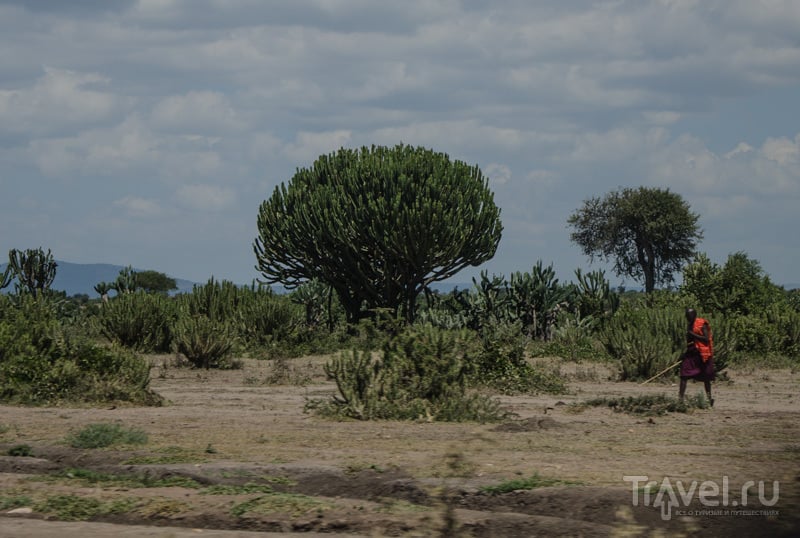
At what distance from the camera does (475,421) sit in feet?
39.6

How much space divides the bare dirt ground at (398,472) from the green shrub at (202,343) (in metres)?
6.28

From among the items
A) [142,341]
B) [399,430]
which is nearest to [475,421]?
[399,430]

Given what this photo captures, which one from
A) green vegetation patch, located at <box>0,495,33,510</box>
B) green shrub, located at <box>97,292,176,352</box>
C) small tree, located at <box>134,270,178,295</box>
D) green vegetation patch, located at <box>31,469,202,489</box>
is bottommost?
green vegetation patch, located at <box>0,495,33,510</box>

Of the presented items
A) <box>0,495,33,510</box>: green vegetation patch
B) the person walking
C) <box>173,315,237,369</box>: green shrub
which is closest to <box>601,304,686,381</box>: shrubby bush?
the person walking

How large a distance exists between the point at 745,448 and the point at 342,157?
768 inches

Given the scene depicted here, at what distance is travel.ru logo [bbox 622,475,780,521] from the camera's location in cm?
721

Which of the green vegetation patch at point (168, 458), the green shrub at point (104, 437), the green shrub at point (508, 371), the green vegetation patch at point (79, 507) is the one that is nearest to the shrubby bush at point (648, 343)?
the green shrub at point (508, 371)

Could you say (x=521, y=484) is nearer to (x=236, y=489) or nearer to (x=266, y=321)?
(x=236, y=489)

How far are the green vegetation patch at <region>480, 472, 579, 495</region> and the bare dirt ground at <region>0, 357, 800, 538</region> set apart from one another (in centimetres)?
6

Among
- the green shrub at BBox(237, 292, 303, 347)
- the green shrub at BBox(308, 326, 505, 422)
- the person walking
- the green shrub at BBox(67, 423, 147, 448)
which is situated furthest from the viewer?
the green shrub at BBox(237, 292, 303, 347)

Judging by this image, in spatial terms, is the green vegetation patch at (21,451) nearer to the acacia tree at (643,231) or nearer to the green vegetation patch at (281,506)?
the green vegetation patch at (281,506)

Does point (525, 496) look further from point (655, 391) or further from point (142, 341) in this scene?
point (142, 341)

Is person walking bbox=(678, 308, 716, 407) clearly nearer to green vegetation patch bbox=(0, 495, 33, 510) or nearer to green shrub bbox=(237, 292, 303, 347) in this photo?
green vegetation patch bbox=(0, 495, 33, 510)

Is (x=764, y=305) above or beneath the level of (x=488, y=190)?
beneath
